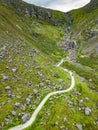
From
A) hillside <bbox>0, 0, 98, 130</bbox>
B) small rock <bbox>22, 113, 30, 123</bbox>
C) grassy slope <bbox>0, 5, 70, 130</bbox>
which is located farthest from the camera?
grassy slope <bbox>0, 5, 70, 130</bbox>

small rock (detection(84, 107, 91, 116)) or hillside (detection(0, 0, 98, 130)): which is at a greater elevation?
hillside (detection(0, 0, 98, 130))

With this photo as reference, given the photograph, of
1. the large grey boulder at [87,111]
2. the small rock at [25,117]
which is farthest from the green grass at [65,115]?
the small rock at [25,117]

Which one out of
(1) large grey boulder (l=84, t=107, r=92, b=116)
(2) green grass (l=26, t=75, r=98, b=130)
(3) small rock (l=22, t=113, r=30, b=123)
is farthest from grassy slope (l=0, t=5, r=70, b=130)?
(1) large grey boulder (l=84, t=107, r=92, b=116)

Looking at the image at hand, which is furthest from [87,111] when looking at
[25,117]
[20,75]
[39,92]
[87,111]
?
[20,75]

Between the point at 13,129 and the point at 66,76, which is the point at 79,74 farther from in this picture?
the point at 13,129

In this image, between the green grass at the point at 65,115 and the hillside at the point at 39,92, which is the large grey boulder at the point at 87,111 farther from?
the green grass at the point at 65,115

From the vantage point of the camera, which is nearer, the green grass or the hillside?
the green grass

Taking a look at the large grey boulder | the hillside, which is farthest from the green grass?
the large grey boulder

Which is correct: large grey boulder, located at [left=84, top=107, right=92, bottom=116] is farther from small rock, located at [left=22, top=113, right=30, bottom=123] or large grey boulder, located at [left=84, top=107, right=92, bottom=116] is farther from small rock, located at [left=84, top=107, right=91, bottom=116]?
small rock, located at [left=22, top=113, right=30, bottom=123]

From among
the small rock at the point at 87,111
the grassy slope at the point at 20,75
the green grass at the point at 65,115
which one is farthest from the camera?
the small rock at the point at 87,111

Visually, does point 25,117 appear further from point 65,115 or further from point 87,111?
point 87,111

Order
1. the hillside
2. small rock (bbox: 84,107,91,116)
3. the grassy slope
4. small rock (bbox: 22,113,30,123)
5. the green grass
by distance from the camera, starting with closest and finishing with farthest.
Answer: small rock (bbox: 22,113,30,123) < the green grass < the hillside < the grassy slope < small rock (bbox: 84,107,91,116)
